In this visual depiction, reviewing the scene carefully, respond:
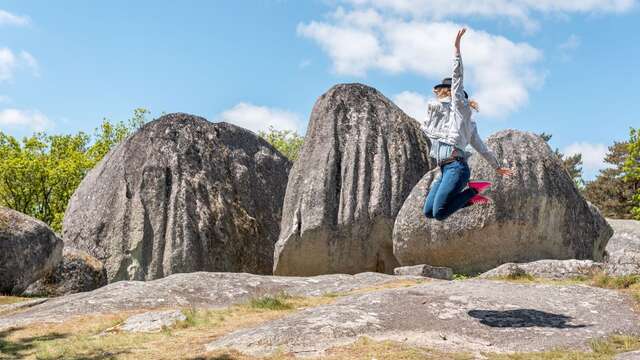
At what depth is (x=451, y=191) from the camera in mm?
10945

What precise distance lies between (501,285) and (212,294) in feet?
20.2

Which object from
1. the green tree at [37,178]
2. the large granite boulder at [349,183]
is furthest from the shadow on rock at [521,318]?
the green tree at [37,178]

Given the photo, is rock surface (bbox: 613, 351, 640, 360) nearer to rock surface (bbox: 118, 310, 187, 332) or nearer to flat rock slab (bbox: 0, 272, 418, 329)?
rock surface (bbox: 118, 310, 187, 332)

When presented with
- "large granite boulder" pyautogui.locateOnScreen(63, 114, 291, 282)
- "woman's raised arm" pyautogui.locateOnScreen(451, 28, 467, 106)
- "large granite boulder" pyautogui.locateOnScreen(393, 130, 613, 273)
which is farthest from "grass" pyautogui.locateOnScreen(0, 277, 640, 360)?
"large granite boulder" pyautogui.locateOnScreen(63, 114, 291, 282)

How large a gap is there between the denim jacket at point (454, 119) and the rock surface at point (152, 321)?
5.54 m

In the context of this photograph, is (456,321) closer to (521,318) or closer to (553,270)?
(521,318)

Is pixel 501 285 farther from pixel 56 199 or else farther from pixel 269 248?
pixel 56 199

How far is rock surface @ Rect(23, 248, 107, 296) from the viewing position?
2347 cm

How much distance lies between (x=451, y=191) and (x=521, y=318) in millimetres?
2488

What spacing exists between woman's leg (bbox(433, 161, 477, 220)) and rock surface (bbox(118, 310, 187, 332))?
5.11m

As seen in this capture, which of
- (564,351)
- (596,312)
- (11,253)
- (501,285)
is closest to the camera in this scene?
(564,351)

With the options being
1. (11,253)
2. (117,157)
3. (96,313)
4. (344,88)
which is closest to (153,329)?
(96,313)

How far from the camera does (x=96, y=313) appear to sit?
1398cm

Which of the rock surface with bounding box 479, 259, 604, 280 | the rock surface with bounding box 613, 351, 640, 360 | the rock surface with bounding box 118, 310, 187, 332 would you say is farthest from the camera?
the rock surface with bounding box 479, 259, 604, 280
